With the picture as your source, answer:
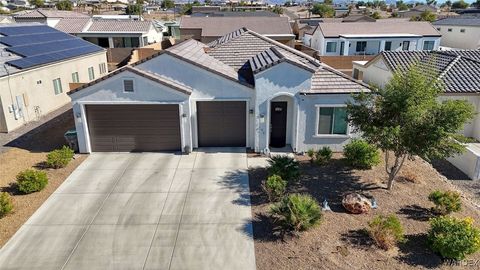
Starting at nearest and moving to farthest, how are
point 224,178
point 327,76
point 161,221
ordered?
point 161,221 < point 224,178 < point 327,76

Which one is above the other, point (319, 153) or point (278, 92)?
point (278, 92)

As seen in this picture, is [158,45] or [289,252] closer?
[289,252]

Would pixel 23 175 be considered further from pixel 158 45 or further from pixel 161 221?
pixel 158 45

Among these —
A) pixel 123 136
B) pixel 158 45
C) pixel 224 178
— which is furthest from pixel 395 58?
pixel 158 45

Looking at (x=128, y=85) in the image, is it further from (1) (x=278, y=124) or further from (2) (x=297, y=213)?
(2) (x=297, y=213)

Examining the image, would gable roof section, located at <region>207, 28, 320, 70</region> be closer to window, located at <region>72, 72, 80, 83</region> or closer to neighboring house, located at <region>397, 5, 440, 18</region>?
window, located at <region>72, 72, 80, 83</region>

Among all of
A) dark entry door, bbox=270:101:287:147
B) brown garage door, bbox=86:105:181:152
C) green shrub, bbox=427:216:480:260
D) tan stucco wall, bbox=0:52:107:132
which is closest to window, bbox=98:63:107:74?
tan stucco wall, bbox=0:52:107:132

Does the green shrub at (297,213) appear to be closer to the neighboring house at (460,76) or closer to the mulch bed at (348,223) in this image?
the mulch bed at (348,223)

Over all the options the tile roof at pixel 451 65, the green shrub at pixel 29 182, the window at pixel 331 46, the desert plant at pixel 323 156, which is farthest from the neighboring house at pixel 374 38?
the green shrub at pixel 29 182
